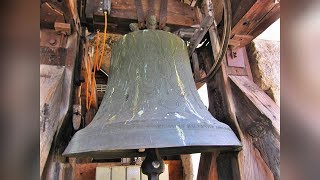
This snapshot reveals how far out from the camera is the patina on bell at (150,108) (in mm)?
853

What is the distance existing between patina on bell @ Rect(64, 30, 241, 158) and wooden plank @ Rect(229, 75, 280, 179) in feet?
0.46

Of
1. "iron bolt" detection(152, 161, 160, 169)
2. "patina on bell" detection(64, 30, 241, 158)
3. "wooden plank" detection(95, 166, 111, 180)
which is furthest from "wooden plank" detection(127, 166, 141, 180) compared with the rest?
"iron bolt" detection(152, 161, 160, 169)

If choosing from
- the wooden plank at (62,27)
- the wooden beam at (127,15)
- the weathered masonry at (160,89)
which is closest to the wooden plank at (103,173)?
the weathered masonry at (160,89)

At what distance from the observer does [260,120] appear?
1254 millimetres

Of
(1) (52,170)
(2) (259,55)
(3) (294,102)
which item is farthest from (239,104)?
(3) (294,102)

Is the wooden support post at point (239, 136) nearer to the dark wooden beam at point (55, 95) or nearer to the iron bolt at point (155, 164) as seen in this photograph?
the iron bolt at point (155, 164)

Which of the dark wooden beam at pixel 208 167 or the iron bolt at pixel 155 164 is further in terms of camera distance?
the dark wooden beam at pixel 208 167

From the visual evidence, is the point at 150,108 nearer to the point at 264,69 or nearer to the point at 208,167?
the point at 208,167

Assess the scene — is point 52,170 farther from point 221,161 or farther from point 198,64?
point 198,64

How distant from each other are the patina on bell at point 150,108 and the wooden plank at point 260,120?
0.14 m

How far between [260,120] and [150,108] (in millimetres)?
505

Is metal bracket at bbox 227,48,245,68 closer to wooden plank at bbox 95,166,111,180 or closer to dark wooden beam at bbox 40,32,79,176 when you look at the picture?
dark wooden beam at bbox 40,32,79,176

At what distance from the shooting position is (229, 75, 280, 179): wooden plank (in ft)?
3.90

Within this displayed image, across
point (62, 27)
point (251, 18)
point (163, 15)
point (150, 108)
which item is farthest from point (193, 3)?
point (150, 108)
